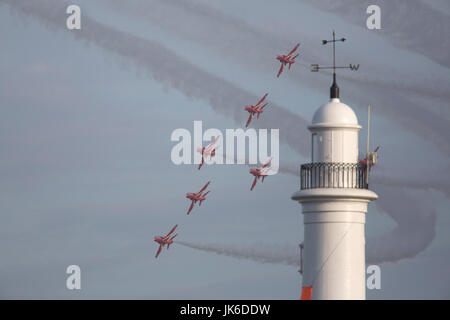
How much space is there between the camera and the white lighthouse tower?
79.2 meters

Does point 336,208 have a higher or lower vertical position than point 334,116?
lower

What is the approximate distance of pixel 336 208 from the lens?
79188mm

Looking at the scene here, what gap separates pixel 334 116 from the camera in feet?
260

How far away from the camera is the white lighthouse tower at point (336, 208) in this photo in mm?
79188

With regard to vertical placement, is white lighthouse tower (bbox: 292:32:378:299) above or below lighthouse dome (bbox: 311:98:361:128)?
below

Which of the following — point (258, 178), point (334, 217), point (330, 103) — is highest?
point (258, 178)

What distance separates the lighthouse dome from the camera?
7912 cm

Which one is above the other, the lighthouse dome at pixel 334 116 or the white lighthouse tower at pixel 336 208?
the lighthouse dome at pixel 334 116

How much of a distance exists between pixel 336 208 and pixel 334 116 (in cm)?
457
